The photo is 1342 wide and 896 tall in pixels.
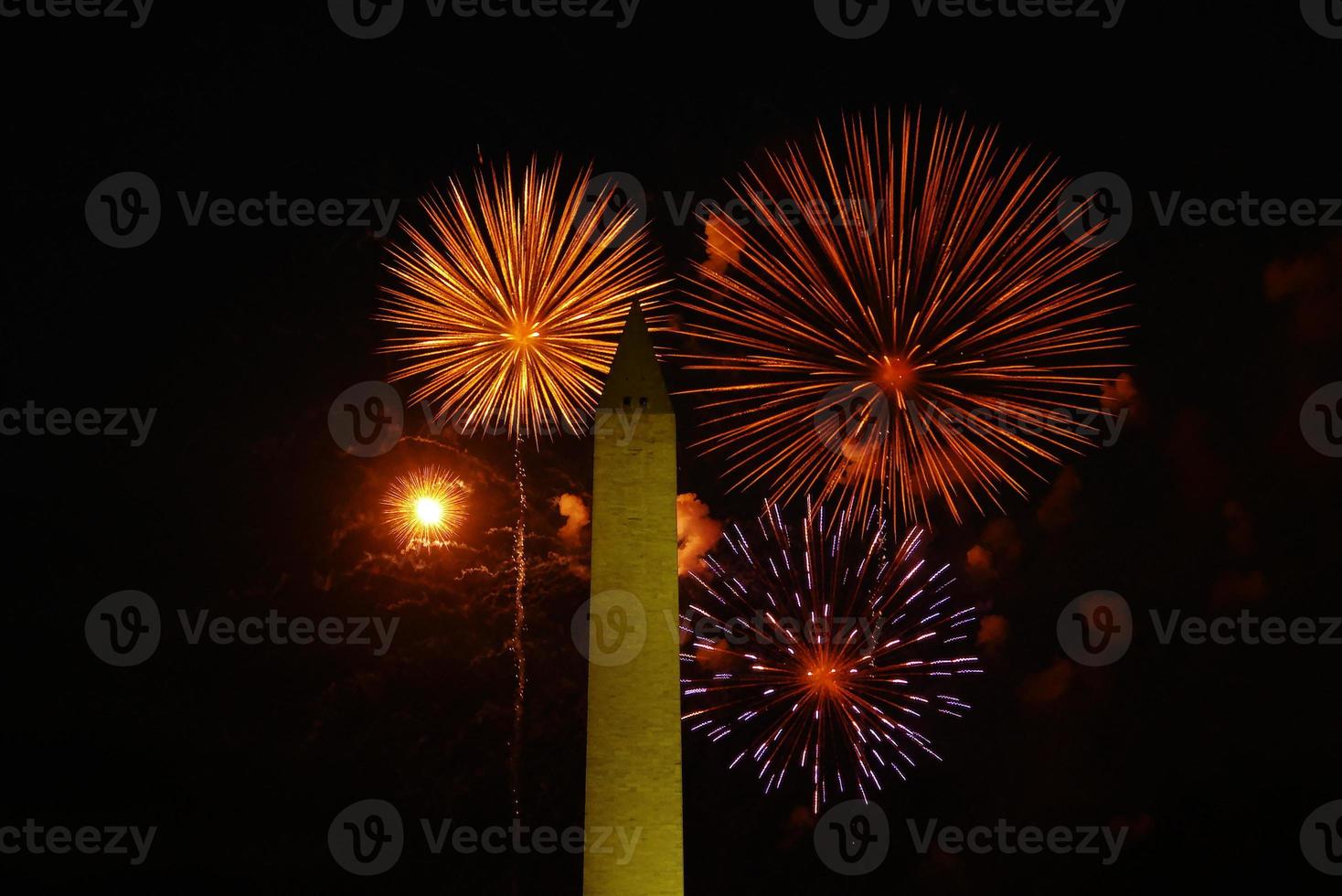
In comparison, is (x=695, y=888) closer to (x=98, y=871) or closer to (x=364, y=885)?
(x=364, y=885)

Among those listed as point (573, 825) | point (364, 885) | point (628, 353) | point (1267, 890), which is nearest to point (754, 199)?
point (628, 353)

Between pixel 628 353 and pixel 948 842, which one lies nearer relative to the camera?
pixel 628 353

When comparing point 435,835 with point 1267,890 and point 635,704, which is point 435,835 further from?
point 1267,890

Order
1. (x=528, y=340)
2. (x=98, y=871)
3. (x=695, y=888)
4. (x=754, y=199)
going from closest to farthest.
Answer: (x=754, y=199) < (x=528, y=340) < (x=98, y=871) < (x=695, y=888)

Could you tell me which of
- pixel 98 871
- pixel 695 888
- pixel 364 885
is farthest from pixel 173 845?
pixel 695 888

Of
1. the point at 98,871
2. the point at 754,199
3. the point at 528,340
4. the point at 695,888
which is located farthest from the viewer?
the point at 695,888

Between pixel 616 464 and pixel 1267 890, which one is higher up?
pixel 616 464

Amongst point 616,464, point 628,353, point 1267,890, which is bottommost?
point 1267,890

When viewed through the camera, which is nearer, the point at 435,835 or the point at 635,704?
the point at 635,704

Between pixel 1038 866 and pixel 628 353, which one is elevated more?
pixel 628 353
